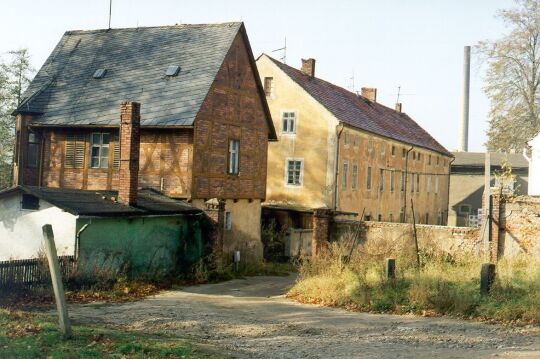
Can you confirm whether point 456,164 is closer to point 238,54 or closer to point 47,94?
point 238,54

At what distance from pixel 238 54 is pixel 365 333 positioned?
1569cm

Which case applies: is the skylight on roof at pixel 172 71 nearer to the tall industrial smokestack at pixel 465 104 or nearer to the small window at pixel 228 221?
the small window at pixel 228 221

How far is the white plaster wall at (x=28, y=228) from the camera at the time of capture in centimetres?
1756

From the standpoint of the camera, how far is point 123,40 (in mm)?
28484

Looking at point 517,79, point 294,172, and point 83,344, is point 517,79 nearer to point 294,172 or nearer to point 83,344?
point 294,172

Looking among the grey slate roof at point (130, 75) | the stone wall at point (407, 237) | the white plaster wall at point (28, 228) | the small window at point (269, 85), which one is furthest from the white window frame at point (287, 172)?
the white plaster wall at point (28, 228)

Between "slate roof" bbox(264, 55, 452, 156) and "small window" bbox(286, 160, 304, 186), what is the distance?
129 inches

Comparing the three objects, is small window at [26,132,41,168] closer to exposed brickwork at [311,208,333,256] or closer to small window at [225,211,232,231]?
small window at [225,211,232,231]

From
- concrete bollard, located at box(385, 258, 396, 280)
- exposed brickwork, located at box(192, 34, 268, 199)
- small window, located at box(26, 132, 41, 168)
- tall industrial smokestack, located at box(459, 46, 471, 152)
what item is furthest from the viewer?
tall industrial smokestack, located at box(459, 46, 471, 152)

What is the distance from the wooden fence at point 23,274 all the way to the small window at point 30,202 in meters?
3.10

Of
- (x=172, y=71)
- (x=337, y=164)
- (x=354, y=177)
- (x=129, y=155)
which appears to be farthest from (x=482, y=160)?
(x=129, y=155)

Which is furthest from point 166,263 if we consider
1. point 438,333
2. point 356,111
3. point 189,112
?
point 356,111

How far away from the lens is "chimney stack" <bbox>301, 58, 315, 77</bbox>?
38359 mm

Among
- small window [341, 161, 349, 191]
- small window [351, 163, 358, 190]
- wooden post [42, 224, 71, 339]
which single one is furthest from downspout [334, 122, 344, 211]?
wooden post [42, 224, 71, 339]
